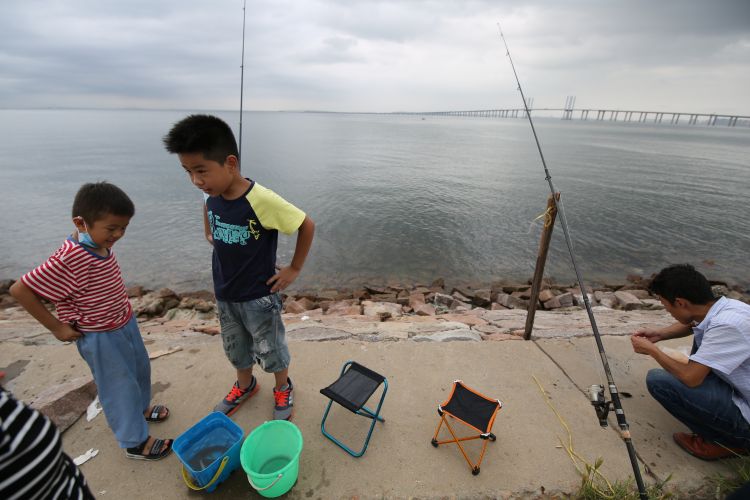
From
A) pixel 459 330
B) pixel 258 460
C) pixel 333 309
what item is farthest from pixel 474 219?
pixel 258 460

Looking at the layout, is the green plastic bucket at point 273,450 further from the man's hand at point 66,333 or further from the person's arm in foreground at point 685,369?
the person's arm in foreground at point 685,369

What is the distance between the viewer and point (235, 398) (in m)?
3.02

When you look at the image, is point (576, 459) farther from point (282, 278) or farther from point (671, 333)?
point (282, 278)

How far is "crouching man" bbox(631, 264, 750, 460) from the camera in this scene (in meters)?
2.41

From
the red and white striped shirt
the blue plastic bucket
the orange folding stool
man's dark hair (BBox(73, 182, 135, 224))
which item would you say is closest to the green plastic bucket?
the blue plastic bucket

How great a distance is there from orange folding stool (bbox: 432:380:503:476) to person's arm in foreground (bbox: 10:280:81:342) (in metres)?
2.62

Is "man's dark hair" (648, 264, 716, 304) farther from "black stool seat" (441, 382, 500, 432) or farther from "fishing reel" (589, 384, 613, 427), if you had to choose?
"black stool seat" (441, 382, 500, 432)

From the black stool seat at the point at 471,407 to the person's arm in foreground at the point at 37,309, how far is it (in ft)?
8.69

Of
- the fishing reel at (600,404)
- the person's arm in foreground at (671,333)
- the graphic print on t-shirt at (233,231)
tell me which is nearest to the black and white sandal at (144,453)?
the graphic print on t-shirt at (233,231)

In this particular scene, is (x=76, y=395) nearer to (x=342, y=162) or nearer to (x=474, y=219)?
(x=474, y=219)

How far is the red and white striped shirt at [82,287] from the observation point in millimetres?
2080

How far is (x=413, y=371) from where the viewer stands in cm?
350

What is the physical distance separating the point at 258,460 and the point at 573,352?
335cm

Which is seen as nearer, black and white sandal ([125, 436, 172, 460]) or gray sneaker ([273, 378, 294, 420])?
black and white sandal ([125, 436, 172, 460])
